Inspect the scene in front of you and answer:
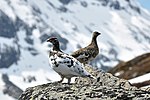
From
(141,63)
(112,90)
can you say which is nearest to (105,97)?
(112,90)

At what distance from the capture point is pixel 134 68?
55.2 metres

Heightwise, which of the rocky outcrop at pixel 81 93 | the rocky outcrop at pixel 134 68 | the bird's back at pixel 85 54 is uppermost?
the rocky outcrop at pixel 134 68

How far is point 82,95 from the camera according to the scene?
1099cm

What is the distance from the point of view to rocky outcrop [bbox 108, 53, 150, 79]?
5103 cm

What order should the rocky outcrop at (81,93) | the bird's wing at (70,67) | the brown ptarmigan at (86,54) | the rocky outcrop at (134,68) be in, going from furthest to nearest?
the rocky outcrop at (134,68) → the brown ptarmigan at (86,54) → the bird's wing at (70,67) → the rocky outcrop at (81,93)

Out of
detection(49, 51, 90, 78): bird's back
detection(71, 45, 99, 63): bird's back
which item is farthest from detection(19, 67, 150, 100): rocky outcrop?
detection(71, 45, 99, 63): bird's back

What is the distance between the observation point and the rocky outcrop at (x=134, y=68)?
2009 inches

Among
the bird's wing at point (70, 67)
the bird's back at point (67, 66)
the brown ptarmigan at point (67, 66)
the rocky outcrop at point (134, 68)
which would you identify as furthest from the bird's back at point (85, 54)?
the rocky outcrop at point (134, 68)

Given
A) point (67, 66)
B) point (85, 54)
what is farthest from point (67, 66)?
point (85, 54)

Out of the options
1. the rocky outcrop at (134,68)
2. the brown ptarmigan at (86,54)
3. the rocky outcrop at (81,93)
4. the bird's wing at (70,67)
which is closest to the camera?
the rocky outcrop at (81,93)

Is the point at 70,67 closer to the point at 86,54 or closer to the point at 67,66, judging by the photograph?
the point at 67,66

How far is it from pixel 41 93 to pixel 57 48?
245 centimetres

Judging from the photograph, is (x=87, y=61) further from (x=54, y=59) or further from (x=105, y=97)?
(x=105, y=97)

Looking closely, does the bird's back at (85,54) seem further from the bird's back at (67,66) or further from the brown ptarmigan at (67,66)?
the bird's back at (67,66)
